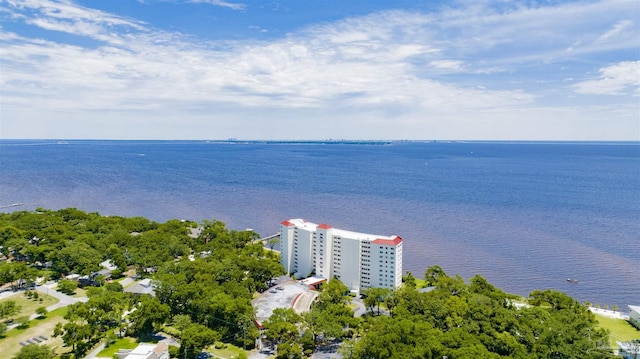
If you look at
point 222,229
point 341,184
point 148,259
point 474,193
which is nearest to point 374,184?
point 341,184

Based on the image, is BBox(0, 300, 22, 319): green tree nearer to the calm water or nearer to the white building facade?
the white building facade

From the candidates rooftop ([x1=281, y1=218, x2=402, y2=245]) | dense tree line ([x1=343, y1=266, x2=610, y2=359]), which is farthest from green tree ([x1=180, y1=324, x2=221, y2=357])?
rooftop ([x1=281, y1=218, x2=402, y2=245])

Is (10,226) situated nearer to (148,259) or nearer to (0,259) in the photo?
(0,259)

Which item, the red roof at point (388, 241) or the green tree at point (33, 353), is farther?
the red roof at point (388, 241)

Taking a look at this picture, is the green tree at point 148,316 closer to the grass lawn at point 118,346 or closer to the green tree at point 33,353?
the grass lawn at point 118,346

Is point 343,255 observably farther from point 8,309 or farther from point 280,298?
point 8,309

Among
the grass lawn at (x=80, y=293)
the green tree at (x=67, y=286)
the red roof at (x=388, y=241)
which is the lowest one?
the grass lawn at (x=80, y=293)

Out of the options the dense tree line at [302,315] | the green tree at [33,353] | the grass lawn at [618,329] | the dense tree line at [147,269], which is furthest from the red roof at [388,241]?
the green tree at [33,353]
